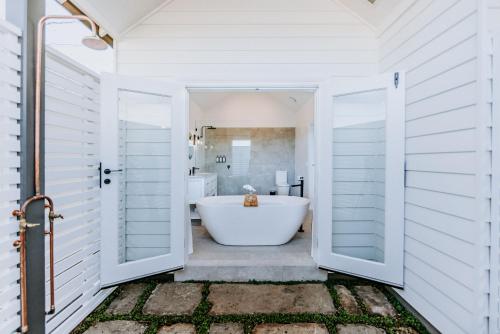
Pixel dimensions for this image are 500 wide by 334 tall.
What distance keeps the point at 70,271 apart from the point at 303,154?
492 cm

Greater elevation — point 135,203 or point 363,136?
point 363,136

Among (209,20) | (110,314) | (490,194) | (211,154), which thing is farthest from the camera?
(211,154)

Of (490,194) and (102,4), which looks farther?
(102,4)

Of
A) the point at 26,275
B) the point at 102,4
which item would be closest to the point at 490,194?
the point at 26,275

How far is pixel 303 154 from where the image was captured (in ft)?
19.6

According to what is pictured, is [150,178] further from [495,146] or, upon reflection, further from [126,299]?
[495,146]

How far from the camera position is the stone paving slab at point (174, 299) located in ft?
6.86

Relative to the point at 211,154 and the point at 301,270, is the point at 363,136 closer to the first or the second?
the point at 301,270

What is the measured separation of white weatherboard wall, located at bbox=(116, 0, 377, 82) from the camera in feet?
8.98

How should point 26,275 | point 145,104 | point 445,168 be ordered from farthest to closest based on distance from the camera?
1. point 145,104
2. point 445,168
3. point 26,275

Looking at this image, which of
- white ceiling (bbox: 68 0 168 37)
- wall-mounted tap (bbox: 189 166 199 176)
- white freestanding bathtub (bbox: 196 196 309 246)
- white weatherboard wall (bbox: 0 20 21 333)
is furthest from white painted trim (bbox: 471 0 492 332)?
wall-mounted tap (bbox: 189 166 199 176)

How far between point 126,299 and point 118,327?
393 mm

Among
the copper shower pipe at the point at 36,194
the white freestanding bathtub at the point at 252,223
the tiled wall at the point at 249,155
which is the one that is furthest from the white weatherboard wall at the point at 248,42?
the tiled wall at the point at 249,155

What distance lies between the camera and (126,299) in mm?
2271
